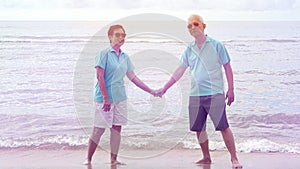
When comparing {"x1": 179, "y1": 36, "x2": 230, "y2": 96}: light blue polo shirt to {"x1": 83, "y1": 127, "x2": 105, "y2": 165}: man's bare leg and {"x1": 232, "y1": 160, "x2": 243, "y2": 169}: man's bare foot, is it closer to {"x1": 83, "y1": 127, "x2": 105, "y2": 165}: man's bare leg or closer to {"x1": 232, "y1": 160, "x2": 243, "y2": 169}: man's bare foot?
{"x1": 232, "y1": 160, "x2": 243, "y2": 169}: man's bare foot

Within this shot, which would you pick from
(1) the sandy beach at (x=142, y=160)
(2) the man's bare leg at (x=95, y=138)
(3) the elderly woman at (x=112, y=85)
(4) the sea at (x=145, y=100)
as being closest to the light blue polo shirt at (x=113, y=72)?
(3) the elderly woman at (x=112, y=85)

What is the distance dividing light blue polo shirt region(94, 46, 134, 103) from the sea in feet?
1.57

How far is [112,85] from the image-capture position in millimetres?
5234

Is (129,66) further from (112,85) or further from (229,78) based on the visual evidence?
(229,78)

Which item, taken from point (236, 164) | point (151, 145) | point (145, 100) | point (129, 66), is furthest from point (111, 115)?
point (145, 100)

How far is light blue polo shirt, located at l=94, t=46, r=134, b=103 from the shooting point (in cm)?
516

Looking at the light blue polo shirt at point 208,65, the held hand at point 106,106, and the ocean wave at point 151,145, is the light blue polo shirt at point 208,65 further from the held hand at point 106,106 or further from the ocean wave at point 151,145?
the ocean wave at point 151,145

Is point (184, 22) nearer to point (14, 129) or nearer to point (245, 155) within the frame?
point (245, 155)

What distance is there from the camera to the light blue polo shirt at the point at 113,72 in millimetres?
5161

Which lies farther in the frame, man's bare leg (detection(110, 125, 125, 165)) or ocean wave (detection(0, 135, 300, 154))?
ocean wave (detection(0, 135, 300, 154))

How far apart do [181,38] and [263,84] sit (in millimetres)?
7689

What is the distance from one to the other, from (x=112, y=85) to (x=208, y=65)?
3.22 ft

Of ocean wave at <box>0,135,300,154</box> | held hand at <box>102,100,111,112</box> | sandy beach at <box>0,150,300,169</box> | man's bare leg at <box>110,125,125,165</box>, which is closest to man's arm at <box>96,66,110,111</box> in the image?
held hand at <box>102,100,111,112</box>

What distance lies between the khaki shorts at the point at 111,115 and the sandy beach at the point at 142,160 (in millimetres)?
560
